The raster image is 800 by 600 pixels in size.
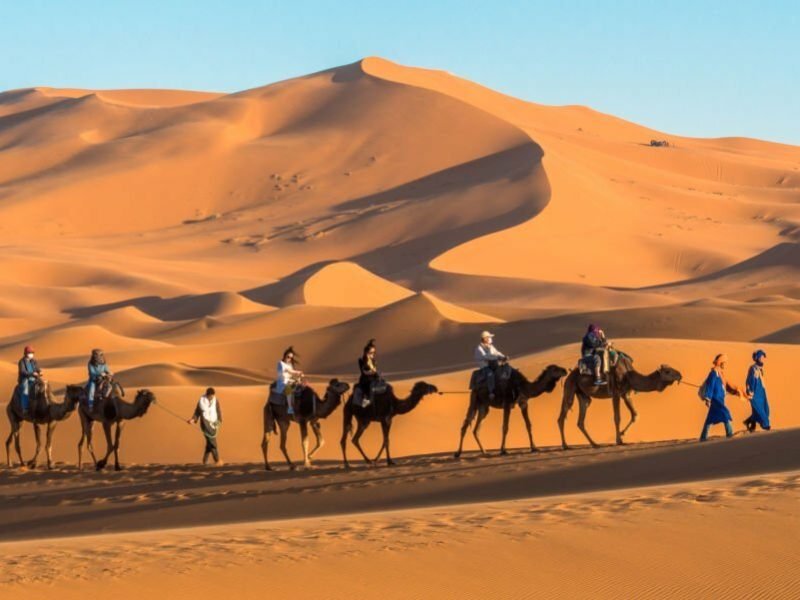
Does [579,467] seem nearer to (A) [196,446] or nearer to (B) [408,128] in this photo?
(A) [196,446]

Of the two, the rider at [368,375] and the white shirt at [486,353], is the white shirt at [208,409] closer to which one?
the rider at [368,375]

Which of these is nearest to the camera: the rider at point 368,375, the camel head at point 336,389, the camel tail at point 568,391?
the rider at point 368,375

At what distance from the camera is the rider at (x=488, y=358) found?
20.2 metres

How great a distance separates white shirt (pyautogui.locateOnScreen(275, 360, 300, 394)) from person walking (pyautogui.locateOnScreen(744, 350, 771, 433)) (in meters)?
6.00

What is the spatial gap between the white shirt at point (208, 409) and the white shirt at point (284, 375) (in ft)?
6.83

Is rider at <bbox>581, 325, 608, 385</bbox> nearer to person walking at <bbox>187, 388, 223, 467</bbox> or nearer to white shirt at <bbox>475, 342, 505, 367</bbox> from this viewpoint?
white shirt at <bbox>475, 342, 505, 367</bbox>

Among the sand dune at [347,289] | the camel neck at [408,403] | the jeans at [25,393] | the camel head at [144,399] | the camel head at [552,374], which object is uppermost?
the sand dune at [347,289]

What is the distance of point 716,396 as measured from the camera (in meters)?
19.7

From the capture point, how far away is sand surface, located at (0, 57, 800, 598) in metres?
11.6

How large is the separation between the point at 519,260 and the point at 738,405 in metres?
43.4

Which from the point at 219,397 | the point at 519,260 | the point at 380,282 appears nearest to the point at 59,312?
the point at 380,282

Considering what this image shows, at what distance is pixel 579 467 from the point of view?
18.4 metres

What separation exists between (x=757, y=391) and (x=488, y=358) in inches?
146

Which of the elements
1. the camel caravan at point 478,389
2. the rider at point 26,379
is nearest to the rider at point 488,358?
the camel caravan at point 478,389
